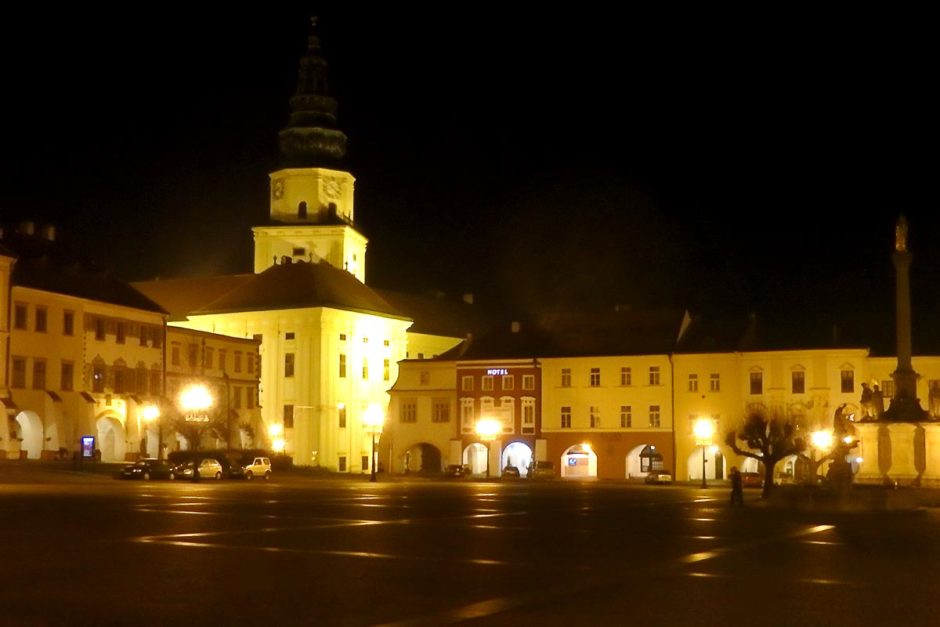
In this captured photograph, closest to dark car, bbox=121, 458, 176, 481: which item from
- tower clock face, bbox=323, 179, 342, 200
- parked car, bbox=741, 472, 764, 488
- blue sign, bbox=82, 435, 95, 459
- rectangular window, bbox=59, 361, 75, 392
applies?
blue sign, bbox=82, 435, 95, 459

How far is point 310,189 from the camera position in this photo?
106250mm

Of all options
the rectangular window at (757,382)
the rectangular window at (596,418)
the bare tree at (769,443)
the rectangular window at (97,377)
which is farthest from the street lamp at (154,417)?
the rectangular window at (757,382)

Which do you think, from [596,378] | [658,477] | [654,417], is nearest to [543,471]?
[596,378]

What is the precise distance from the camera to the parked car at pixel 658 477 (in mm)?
73500

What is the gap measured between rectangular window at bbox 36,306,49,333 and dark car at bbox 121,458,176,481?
1111 centimetres

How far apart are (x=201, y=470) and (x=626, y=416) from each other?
28.8m

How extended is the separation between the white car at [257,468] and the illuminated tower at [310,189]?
37.5 m

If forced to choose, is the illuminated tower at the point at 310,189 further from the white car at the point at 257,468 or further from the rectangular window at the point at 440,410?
the white car at the point at 257,468

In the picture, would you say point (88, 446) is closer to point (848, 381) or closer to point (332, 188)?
point (848, 381)

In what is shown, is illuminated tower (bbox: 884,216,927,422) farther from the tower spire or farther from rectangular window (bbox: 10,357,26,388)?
the tower spire

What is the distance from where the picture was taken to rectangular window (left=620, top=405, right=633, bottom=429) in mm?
81938

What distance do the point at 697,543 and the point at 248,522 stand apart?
368 inches

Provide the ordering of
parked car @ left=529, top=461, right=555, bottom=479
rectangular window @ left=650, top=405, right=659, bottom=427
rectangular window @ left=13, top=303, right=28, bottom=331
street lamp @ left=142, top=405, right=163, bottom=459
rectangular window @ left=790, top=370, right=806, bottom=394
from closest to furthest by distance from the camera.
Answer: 1. rectangular window @ left=13, top=303, right=28, bottom=331
2. street lamp @ left=142, top=405, right=163, bottom=459
3. rectangular window @ left=790, top=370, right=806, bottom=394
4. parked car @ left=529, top=461, right=555, bottom=479
5. rectangular window @ left=650, top=405, right=659, bottom=427

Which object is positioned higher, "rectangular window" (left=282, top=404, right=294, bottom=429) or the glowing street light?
"rectangular window" (left=282, top=404, right=294, bottom=429)
